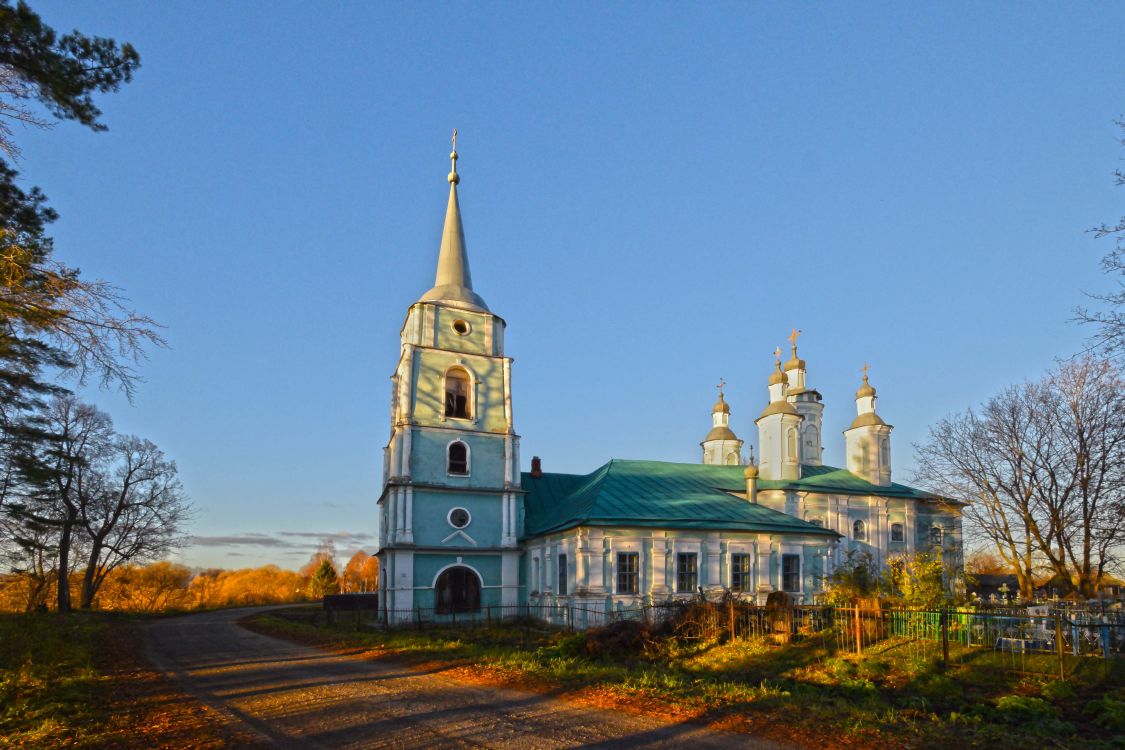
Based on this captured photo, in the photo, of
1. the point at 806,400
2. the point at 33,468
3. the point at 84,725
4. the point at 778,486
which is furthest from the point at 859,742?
the point at 806,400

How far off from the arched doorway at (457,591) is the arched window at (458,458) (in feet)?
12.1

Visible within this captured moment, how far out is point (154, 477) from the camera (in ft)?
138

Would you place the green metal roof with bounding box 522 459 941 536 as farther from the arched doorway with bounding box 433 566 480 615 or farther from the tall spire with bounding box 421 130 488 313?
the tall spire with bounding box 421 130 488 313

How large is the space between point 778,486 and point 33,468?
27.8m

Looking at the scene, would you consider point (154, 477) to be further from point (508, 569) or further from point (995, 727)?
point (995, 727)

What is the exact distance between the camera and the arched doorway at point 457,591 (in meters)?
27.6

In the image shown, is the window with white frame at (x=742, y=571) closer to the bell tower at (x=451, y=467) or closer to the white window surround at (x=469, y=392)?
the bell tower at (x=451, y=467)

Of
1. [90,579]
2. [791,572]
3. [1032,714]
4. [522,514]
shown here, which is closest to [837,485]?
[791,572]

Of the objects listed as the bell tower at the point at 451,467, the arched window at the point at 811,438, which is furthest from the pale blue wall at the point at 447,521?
the arched window at the point at 811,438

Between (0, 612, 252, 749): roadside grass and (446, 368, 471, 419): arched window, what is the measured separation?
47.7 ft

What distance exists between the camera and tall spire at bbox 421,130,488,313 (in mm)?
30469

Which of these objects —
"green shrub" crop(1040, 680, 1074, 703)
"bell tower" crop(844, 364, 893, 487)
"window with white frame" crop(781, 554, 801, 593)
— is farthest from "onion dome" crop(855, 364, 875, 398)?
"green shrub" crop(1040, 680, 1074, 703)

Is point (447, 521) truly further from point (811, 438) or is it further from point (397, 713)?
point (811, 438)

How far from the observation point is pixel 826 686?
12656 millimetres
